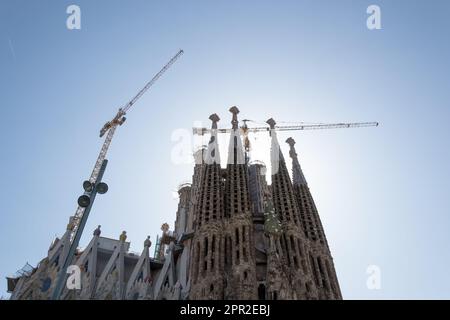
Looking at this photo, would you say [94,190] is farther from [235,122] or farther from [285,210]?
[235,122]

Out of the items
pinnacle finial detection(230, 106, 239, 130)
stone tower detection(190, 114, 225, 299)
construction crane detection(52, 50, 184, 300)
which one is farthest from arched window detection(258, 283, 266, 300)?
pinnacle finial detection(230, 106, 239, 130)

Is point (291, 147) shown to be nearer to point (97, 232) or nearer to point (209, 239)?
point (209, 239)

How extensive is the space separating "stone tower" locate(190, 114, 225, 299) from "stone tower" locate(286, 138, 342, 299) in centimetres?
602

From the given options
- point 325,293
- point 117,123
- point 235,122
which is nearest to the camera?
point 325,293

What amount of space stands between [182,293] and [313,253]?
347 inches

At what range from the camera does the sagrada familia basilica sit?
25312mm

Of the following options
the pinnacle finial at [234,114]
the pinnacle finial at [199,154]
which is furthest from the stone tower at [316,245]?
the pinnacle finial at [199,154]

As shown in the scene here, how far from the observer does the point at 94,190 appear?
16.9 metres

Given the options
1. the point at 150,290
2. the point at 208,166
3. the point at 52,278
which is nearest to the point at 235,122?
the point at 208,166

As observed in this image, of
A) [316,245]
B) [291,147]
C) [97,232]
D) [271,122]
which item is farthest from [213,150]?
[316,245]

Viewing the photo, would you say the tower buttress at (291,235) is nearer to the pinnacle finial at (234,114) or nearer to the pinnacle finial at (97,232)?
the pinnacle finial at (234,114)

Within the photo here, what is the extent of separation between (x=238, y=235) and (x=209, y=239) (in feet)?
6.11

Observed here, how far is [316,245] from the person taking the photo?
97.5 feet
